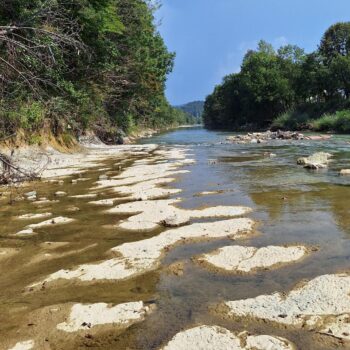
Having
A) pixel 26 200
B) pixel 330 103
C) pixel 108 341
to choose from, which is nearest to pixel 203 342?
pixel 108 341

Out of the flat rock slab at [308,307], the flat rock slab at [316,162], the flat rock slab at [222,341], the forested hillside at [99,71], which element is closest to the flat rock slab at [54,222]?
the forested hillside at [99,71]

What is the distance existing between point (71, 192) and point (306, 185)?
21.1 ft

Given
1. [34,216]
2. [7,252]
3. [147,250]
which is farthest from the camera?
[34,216]

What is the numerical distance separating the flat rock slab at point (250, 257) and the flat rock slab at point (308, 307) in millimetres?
793

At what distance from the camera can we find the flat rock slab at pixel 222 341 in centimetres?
367

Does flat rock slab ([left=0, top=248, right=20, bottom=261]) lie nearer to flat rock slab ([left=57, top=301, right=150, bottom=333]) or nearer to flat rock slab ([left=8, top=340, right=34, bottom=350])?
flat rock slab ([left=57, top=301, right=150, bottom=333])

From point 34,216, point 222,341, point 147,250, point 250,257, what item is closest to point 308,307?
point 222,341

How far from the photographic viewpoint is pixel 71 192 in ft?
39.5

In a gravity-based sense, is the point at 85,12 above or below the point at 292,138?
above

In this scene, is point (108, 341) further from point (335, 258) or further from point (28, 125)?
point (28, 125)

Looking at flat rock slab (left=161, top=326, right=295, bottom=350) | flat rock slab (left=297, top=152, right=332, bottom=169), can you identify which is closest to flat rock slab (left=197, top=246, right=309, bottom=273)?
flat rock slab (left=161, top=326, right=295, bottom=350)

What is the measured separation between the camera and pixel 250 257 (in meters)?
5.90

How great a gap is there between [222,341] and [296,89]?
70230 mm

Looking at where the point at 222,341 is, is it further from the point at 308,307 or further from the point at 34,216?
the point at 34,216
